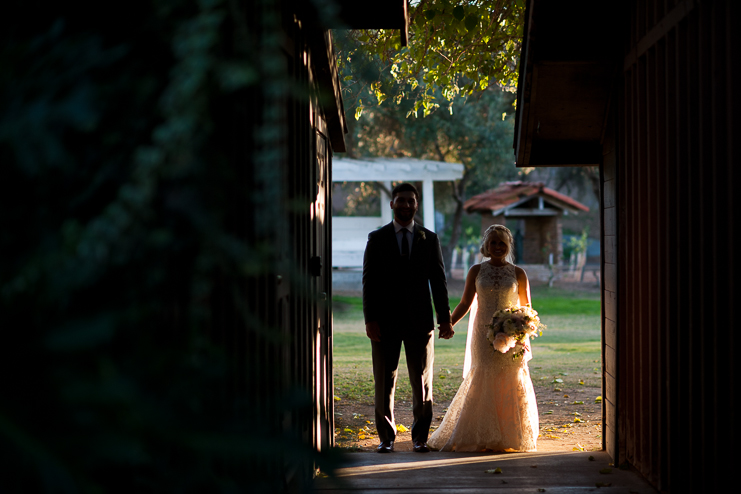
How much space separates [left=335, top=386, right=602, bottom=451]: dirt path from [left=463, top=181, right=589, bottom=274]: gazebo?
1621cm

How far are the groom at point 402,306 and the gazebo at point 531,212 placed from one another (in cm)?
1923

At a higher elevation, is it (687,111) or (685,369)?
(687,111)

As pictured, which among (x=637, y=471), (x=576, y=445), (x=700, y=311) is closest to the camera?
(x=700, y=311)

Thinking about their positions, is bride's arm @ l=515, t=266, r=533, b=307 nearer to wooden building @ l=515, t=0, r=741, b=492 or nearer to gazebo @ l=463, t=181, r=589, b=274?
wooden building @ l=515, t=0, r=741, b=492

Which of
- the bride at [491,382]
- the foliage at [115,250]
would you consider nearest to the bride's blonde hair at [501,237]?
the bride at [491,382]

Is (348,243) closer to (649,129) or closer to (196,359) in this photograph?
(649,129)

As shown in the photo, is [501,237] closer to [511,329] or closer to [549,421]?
[511,329]

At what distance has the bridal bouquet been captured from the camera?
573 cm

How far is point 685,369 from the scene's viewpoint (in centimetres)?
320

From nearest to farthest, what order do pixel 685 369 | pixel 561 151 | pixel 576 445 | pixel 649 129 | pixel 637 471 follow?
pixel 685 369 < pixel 649 129 < pixel 637 471 < pixel 561 151 < pixel 576 445

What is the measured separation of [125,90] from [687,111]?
2.72 m

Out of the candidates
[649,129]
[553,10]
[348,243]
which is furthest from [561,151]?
[348,243]

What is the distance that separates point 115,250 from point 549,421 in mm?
6755

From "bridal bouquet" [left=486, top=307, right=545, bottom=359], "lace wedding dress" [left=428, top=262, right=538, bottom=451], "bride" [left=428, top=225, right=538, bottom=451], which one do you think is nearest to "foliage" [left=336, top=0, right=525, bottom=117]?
"bride" [left=428, top=225, right=538, bottom=451]
